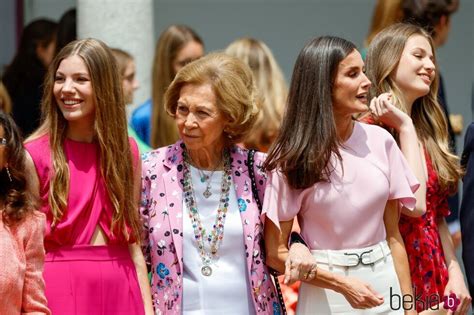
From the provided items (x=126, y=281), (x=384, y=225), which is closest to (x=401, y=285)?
(x=384, y=225)

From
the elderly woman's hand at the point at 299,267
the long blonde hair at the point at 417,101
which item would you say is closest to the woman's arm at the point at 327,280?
the elderly woman's hand at the point at 299,267

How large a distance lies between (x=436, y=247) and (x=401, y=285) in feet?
1.60

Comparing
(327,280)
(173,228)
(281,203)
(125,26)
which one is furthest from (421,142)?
(125,26)

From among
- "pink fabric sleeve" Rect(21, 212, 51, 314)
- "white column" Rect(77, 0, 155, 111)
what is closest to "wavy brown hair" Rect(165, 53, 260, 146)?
"pink fabric sleeve" Rect(21, 212, 51, 314)

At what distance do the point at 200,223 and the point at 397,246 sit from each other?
92 cm

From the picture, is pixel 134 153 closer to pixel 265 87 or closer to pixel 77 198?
pixel 77 198

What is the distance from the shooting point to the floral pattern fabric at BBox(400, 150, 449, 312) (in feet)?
22.6

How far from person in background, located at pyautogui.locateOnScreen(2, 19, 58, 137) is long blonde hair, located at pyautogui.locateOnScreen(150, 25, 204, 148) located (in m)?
1.16

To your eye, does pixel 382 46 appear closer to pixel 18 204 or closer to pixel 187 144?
pixel 187 144

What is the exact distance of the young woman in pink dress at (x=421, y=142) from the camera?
22.5 feet

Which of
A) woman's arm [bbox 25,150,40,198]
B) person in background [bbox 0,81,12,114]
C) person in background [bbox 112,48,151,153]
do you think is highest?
person in background [bbox 112,48,151,153]

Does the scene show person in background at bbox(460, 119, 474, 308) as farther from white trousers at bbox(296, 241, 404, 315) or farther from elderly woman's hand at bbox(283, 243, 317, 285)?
elderly woman's hand at bbox(283, 243, 317, 285)

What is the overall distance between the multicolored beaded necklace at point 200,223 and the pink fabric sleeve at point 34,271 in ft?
2.49

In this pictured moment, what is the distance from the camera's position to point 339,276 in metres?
6.30
